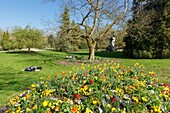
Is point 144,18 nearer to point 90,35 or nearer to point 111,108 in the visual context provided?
point 90,35

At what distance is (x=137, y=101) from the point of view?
2.84 m

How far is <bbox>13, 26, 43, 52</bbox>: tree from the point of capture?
23.6m

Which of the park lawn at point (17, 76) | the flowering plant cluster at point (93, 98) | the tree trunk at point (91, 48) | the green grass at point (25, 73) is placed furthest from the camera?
the tree trunk at point (91, 48)

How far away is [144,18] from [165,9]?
3.65m

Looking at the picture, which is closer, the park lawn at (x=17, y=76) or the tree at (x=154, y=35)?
the park lawn at (x=17, y=76)

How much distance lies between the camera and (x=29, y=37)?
2400 cm

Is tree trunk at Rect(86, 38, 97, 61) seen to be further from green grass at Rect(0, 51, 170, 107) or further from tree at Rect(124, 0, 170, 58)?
tree at Rect(124, 0, 170, 58)

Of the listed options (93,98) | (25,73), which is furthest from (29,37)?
(93,98)

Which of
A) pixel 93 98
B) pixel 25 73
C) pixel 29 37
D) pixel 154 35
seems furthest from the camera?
pixel 29 37

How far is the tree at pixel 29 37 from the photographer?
77.4 ft

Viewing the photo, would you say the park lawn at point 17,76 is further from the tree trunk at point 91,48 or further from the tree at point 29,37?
the tree at point 29,37

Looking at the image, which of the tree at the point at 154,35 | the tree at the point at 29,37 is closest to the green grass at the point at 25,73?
the tree at the point at 154,35

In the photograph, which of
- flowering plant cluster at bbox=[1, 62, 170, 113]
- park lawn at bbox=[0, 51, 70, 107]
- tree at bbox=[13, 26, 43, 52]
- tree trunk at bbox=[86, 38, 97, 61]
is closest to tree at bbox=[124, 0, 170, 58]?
tree trunk at bbox=[86, 38, 97, 61]

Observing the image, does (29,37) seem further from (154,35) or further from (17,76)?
(17,76)
